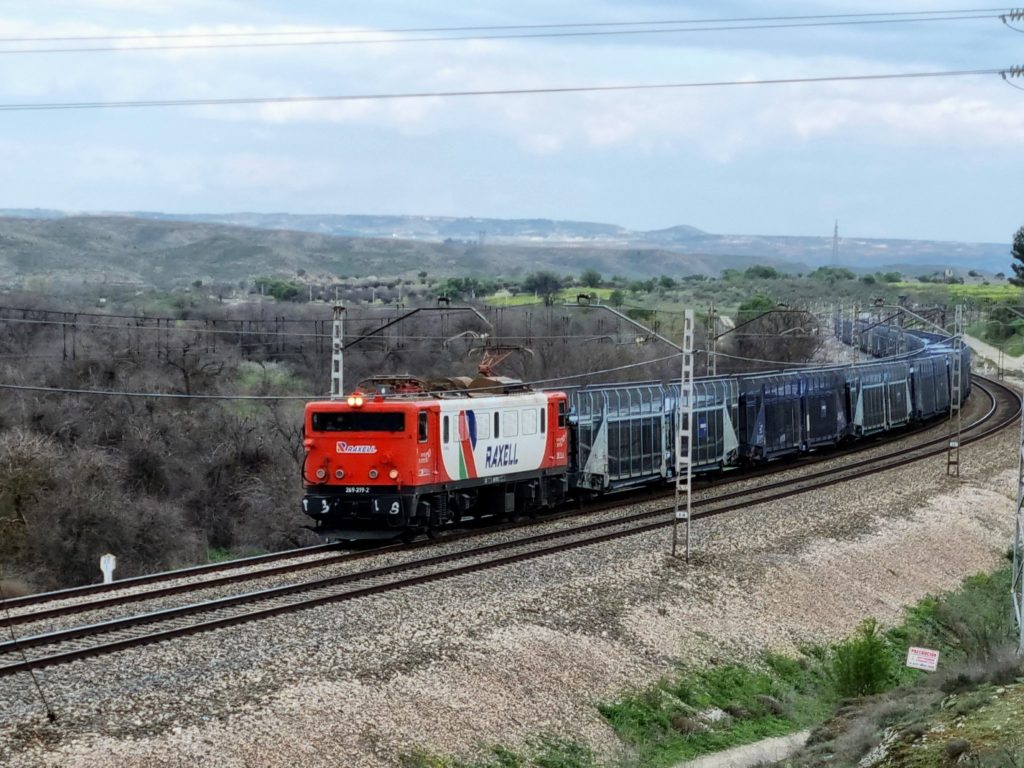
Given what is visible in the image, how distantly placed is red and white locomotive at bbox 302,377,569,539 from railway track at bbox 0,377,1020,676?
0.96 m

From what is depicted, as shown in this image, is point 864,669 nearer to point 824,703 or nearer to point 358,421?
point 824,703

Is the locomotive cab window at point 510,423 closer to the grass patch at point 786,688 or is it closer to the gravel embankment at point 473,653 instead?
the gravel embankment at point 473,653

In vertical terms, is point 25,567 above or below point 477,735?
below

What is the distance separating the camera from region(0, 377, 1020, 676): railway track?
A: 56.1ft

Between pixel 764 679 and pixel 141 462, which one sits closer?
pixel 764 679

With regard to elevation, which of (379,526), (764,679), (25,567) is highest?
(379,526)

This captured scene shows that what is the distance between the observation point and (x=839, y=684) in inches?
821

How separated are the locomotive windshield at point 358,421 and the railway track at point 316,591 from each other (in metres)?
2.31

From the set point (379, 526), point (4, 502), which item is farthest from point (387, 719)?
point (4, 502)

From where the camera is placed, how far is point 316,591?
69.8ft

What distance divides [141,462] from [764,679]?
33.5 meters

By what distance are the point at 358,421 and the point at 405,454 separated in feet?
3.75

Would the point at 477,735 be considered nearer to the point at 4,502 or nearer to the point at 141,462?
the point at 4,502

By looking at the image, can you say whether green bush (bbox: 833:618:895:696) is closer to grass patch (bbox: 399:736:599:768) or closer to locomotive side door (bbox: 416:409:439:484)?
grass patch (bbox: 399:736:599:768)
